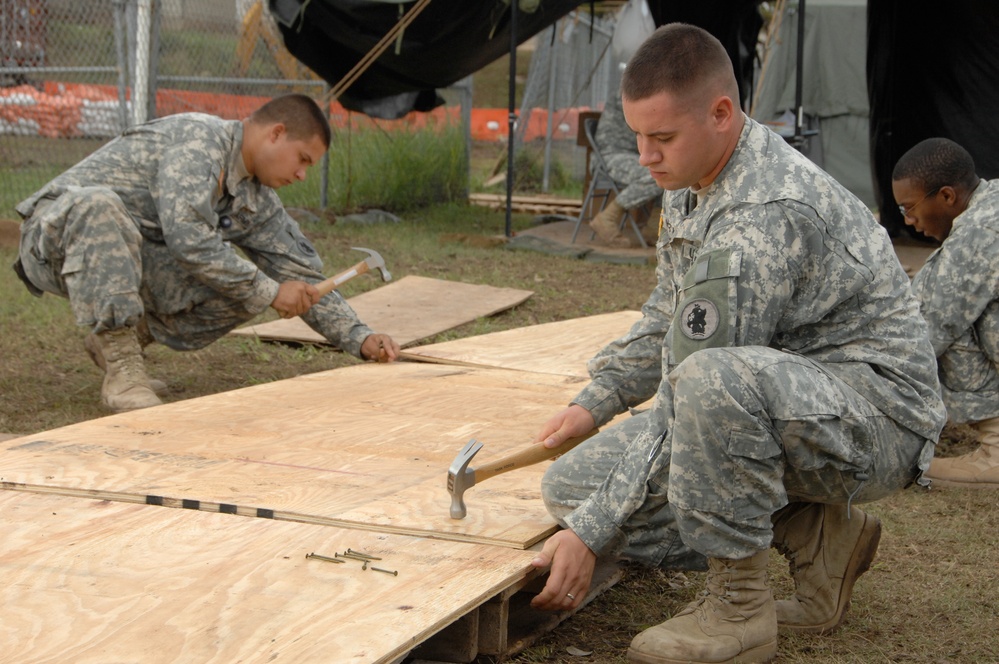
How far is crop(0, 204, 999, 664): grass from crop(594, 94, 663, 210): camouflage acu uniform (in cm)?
63

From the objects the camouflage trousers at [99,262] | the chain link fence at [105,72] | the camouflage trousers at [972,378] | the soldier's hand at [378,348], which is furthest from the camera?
the chain link fence at [105,72]

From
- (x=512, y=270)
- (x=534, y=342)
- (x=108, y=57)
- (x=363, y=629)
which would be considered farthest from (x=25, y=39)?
(x=363, y=629)

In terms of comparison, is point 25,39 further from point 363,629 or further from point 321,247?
point 363,629

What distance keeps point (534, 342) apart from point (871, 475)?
259 centimetres

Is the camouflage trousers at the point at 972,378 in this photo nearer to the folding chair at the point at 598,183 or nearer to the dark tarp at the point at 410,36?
the folding chair at the point at 598,183

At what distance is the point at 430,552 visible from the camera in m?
2.25

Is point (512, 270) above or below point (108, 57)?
below

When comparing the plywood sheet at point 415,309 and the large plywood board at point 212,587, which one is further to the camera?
the plywood sheet at point 415,309

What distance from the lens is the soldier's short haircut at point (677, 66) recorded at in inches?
83.4

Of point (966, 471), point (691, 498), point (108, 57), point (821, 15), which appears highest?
point (821, 15)

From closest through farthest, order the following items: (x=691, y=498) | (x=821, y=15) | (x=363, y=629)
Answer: (x=363, y=629)
(x=691, y=498)
(x=821, y=15)

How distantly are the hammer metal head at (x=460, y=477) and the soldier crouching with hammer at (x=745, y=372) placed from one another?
9.2 inches

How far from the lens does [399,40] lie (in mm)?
7691

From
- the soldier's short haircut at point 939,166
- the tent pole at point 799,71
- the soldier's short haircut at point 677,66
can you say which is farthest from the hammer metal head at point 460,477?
the tent pole at point 799,71
